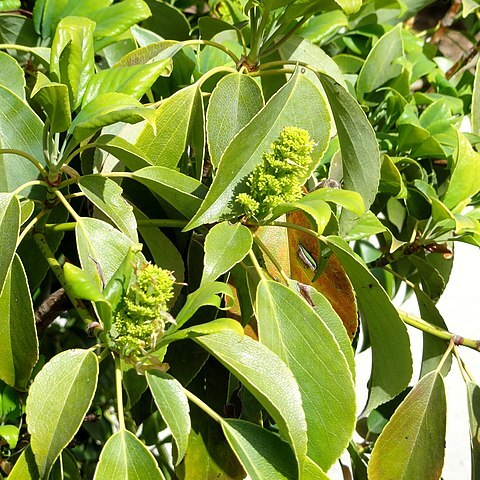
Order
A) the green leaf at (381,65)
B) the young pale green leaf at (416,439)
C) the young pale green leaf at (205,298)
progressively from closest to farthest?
the young pale green leaf at (205,298) → the young pale green leaf at (416,439) → the green leaf at (381,65)

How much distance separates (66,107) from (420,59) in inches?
27.4

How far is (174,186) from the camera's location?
0.73 metres

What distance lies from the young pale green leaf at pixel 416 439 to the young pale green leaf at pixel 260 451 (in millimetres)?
183

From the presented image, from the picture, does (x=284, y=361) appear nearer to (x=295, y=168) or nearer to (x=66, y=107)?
(x=295, y=168)

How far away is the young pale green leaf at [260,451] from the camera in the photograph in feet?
2.33

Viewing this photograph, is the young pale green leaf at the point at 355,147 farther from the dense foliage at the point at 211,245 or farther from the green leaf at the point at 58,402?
the green leaf at the point at 58,402

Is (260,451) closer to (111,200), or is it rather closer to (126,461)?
(126,461)

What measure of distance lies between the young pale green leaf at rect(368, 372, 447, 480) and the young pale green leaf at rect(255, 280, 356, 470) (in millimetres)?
167

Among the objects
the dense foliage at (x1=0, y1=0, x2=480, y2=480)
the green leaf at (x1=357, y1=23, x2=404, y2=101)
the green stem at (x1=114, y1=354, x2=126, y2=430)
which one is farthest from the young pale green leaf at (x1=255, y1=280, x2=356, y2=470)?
the green leaf at (x1=357, y1=23, x2=404, y2=101)

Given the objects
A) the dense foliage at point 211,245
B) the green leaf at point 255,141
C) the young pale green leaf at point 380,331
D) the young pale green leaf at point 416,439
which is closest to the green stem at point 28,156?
the dense foliage at point 211,245

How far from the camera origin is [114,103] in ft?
2.19

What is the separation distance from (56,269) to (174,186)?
0.14m

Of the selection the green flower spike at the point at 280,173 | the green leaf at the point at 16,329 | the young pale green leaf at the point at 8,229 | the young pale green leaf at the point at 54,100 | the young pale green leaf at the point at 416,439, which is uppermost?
the green flower spike at the point at 280,173

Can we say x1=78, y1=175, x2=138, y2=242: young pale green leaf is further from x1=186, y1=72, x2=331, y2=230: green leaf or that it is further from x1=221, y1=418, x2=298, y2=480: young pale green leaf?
x1=221, y1=418, x2=298, y2=480: young pale green leaf
